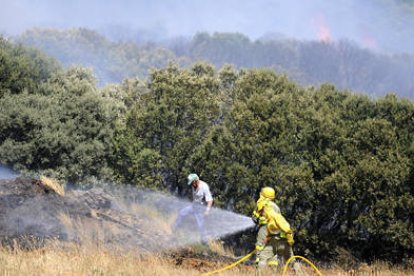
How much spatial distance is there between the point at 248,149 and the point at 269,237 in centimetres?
1356

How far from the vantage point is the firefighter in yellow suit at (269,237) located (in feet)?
33.1

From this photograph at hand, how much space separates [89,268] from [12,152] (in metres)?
15.6

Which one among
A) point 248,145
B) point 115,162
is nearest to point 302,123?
point 248,145

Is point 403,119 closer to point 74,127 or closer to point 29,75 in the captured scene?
point 74,127

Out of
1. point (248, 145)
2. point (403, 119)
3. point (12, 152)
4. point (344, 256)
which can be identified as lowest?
point (344, 256)

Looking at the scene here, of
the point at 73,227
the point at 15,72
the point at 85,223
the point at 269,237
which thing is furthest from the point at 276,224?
the point at 15,72

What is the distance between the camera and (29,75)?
27859 mm

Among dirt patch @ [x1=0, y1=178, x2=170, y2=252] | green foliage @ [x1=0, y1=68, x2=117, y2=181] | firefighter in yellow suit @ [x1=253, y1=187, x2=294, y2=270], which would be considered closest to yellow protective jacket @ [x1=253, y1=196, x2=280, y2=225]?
firefighter in yellow suit @ [x1=253, y1=187, x2=294, y2=270]

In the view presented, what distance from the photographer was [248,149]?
77.9 feet

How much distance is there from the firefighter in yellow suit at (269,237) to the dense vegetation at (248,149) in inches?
466

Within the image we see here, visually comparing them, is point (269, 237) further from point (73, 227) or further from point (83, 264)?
point (73, 227)

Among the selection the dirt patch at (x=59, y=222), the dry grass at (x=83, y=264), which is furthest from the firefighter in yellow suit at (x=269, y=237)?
the dirt patch at (x=59, y=222)

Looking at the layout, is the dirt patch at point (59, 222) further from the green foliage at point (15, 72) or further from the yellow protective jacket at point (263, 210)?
the green foliage at point (15, 72)

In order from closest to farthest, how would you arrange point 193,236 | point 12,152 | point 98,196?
point 193,236 < point 98,196 < point 12,152
